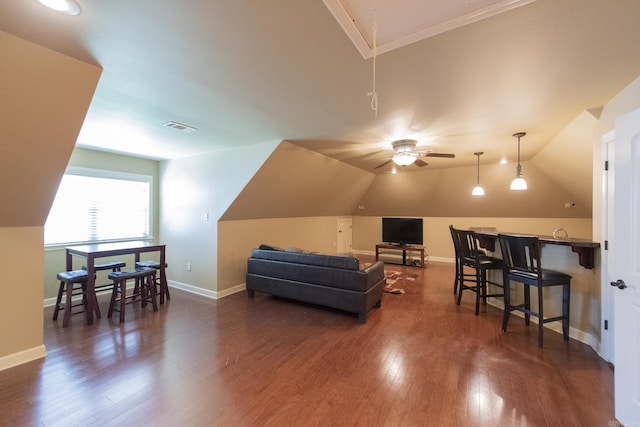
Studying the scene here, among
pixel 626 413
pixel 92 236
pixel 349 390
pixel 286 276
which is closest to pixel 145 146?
pixel 92 236

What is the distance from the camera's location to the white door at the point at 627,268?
1632 millimetres

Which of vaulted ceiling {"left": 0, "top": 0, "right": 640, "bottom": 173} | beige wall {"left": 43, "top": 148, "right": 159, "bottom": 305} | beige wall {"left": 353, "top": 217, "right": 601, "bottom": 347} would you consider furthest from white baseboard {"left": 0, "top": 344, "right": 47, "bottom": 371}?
beige wall {"left": 353, "top": 217, "right": 601, "bottom": 347}

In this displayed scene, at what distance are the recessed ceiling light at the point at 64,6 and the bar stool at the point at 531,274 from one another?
13.0 feet

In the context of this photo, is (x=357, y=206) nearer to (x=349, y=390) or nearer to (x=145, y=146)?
(x=145, y=146)

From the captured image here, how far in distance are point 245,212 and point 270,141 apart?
1.50 metres

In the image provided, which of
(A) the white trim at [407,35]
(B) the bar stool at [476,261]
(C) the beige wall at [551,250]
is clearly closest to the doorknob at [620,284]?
(C) the beige wall at [551,250]

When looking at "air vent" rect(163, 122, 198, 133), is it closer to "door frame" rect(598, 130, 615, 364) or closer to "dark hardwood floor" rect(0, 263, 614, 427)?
"dark hardwood floor" rect(0, 263, 614, 427)

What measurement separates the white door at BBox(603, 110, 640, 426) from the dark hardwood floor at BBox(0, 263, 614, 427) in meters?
0.29

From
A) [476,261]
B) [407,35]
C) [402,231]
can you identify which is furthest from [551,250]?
[402,231]

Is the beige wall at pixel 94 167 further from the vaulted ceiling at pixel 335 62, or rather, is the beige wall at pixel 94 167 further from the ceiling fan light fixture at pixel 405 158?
the ceiling fan light fixture at pixel 405 158

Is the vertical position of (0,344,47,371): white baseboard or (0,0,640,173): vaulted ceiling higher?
(0,0,640,173): vaulted ceiling

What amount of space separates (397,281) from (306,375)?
3.60 meters

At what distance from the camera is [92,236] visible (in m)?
4.35

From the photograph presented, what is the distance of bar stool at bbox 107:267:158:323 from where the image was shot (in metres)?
3.41
